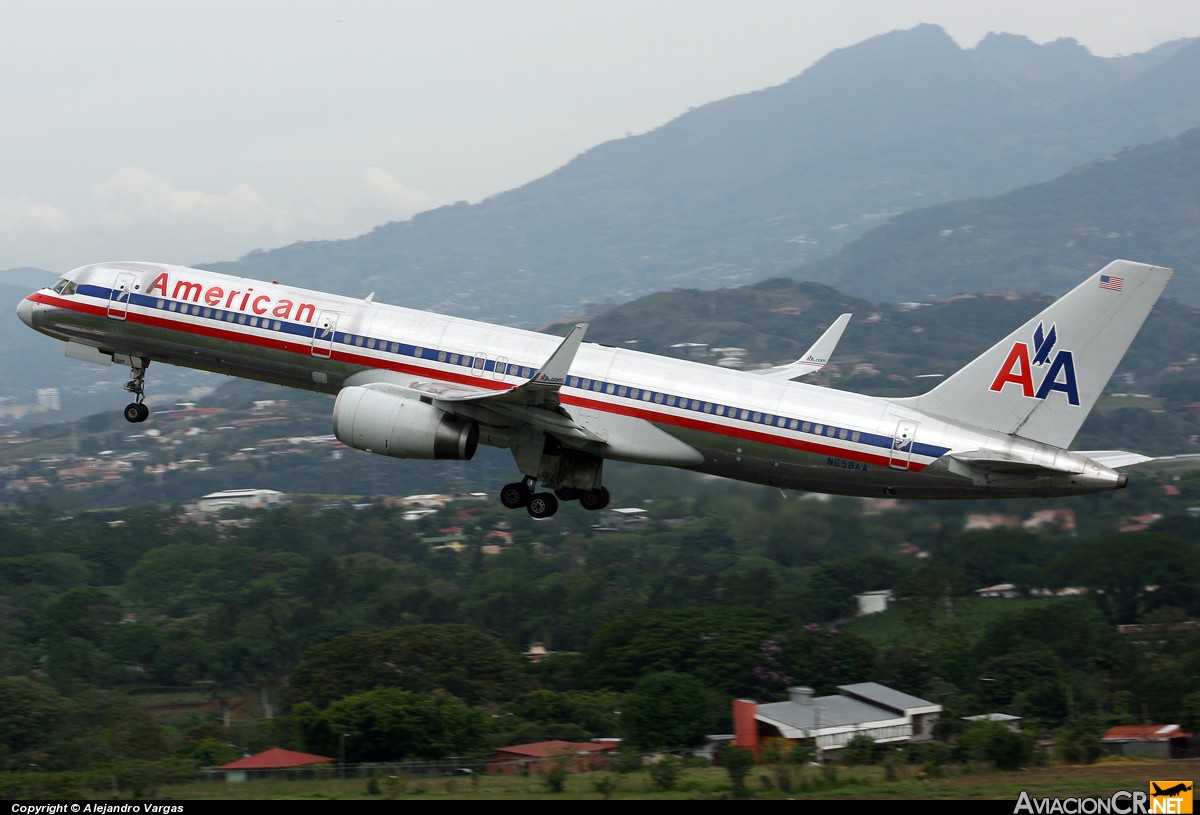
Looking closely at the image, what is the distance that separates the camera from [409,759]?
221 ft

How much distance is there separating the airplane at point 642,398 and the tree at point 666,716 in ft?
105

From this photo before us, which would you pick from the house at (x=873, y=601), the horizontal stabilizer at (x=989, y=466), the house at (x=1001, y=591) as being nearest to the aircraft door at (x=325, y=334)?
the horizontal stabilizer at (x=989, y=466)

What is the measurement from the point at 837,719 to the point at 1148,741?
15578 millimetres

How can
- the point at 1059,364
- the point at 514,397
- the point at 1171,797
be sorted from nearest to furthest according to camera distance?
the point at 1171,797
the point at 1059,364
the point at 514,397

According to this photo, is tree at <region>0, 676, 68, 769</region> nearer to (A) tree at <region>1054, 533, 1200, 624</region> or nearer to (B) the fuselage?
(B) the fuselage

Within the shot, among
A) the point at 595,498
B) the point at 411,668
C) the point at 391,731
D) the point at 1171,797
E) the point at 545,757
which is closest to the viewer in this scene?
the point at 1171,797

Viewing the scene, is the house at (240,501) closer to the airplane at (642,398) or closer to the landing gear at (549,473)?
the airplane at (642,398)

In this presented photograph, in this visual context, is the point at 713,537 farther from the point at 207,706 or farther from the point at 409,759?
the point at 409,759

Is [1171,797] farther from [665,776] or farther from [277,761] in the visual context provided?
[277,761]

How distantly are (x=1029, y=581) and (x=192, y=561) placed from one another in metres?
81.8

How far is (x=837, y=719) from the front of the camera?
246 feet

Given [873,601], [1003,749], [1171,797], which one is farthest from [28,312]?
[873,601]

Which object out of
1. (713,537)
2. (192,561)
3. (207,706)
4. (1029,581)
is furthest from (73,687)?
(1029,581)

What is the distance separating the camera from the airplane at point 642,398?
131 ft
